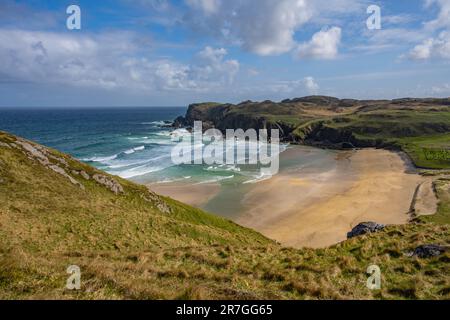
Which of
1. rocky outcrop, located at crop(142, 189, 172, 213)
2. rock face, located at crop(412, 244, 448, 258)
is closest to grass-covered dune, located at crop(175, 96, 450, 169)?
rocky outcrop, located at crop(142, 189, 172, 213)

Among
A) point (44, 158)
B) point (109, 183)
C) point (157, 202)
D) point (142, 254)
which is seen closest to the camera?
point (142, 254)

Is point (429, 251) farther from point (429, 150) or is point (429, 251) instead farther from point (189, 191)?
point (429, 150)

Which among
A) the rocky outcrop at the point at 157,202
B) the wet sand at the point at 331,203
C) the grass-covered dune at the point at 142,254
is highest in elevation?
the grass-covered dune at the point at 142,254

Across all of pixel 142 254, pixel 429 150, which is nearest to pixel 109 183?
pixel 142 254

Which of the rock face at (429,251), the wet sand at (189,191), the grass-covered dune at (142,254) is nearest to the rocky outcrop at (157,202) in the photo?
the grass-covered dune at (142,254)

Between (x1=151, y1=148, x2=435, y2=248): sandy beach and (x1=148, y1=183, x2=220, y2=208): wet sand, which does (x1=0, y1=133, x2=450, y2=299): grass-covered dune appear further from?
(x1=148, y1=183, x2=220, y2=208): wet sand

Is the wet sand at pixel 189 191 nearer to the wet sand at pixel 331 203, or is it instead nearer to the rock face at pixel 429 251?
the wet sand at pixel 331 203
